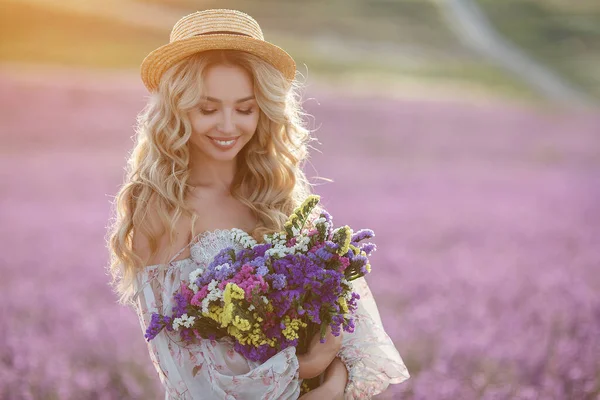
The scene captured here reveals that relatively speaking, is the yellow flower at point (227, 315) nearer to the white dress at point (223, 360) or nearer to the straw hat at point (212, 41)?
the white dress at point (223, 360)

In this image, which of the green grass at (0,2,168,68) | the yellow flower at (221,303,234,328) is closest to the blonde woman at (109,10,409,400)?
the yellow flower at (221,303,234,328)

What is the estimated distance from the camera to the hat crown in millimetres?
3219

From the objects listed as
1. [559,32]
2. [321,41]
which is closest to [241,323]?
[321,41]

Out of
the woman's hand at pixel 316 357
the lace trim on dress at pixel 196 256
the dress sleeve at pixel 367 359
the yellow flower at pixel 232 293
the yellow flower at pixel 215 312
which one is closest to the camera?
the yellow flower at pixel 232 293

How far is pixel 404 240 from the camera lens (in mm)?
8680

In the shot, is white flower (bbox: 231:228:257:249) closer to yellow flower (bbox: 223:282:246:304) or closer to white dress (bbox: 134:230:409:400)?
white dress (bbox: 134:230:409:400)

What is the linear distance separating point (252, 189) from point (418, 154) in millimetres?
12014

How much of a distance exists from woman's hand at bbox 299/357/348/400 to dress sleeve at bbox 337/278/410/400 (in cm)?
4

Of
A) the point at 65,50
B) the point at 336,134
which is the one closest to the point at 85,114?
the point at 336,134

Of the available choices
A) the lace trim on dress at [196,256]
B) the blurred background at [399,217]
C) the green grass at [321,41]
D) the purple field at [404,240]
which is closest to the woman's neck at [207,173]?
the lace trim on dress at [196,256]

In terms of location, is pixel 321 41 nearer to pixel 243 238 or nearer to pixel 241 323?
pixel 243 238

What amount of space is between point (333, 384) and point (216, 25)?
1291mm

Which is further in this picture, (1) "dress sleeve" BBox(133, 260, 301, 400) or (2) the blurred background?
(2) the blurred background

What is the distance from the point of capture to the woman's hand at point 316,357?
9.99ft
